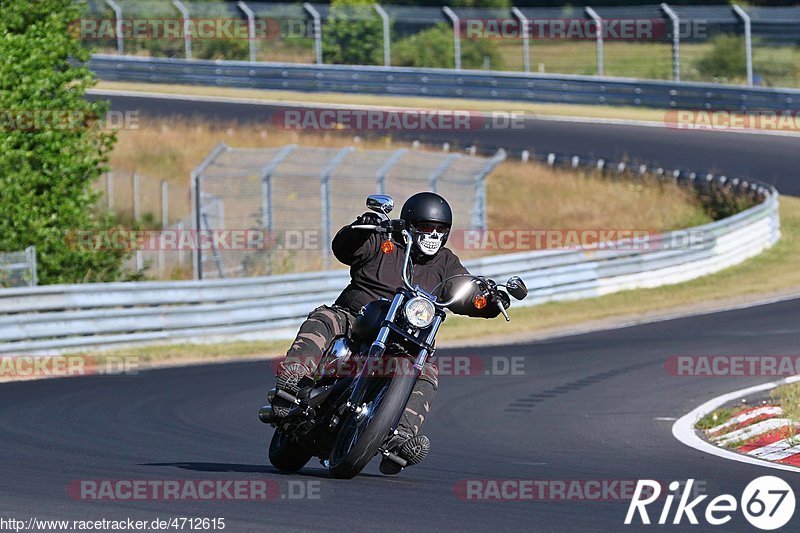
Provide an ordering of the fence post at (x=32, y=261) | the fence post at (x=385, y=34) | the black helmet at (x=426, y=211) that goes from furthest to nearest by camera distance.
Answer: the fence post at (x=385, y=34)
the fence post at (x=32, y=261)
the black helmet at (x=426, y=211)

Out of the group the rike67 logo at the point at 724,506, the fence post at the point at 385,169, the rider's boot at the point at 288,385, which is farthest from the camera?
the fence post at the point at 385,169

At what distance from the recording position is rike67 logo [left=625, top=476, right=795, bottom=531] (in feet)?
21.8

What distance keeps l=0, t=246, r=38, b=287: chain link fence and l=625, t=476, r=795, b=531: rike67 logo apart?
12.0 m

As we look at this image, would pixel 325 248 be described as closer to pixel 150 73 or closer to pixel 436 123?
pixel 436 123

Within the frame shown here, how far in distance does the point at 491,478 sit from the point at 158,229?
19077 mm

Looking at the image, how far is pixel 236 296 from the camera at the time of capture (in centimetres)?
1858

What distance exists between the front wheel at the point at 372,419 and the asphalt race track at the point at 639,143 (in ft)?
79.0

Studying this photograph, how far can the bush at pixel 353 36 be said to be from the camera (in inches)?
1599

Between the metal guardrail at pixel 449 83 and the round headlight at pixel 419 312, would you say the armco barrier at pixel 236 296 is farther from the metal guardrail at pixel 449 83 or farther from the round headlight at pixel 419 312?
the metal guardrail at pixel 449 83

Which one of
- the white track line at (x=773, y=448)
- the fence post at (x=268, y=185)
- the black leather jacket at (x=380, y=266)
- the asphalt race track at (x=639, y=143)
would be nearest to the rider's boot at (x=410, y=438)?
the black leather jacket at (x=380, y=266)

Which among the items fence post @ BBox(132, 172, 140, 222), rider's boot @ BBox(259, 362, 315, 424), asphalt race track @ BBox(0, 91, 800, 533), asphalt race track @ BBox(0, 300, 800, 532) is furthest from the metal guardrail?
rider's boot @ BBox(259, 362, 315, 424)

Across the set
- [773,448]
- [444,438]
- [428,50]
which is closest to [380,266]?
[444,438]

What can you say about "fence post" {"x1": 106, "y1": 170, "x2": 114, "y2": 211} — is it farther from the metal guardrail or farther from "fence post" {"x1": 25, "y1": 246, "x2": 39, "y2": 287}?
the metal guardrail

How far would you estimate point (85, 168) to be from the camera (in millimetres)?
20453
